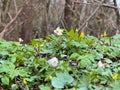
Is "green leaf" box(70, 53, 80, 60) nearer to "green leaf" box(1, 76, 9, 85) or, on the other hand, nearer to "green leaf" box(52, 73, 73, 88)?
"green leaf" box(52, 73, 73, 88)

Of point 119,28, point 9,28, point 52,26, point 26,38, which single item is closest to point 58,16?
point 52,26

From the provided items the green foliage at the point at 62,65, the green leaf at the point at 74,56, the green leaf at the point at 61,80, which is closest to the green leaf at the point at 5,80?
the green foliage at the point at 62,65

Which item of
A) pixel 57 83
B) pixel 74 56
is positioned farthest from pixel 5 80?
pixel 74 56

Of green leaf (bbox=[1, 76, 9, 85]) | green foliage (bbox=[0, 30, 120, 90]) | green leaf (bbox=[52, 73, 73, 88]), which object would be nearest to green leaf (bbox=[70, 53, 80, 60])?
green foliage (bbox=[0, 30, 120, 90])

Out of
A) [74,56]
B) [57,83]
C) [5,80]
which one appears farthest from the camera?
[74,56]

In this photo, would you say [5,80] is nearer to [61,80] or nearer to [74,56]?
[61,80]

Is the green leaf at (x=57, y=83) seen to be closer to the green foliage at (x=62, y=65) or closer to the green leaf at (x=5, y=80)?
the green foliage at (x=62, y=65)

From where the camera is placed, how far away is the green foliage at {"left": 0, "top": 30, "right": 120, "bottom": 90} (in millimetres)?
1862

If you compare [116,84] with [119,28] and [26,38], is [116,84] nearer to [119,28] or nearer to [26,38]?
[119,28]

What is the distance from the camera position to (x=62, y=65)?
77.7 inches

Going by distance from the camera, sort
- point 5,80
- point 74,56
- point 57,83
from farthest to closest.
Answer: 1. point 74,56
2. point 5,80
3. point 57,83

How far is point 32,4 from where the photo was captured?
Result: 9.02 m

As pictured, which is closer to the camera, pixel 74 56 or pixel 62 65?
pixel 62 65

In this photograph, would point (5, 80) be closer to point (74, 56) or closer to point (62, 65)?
point (62, 65)
